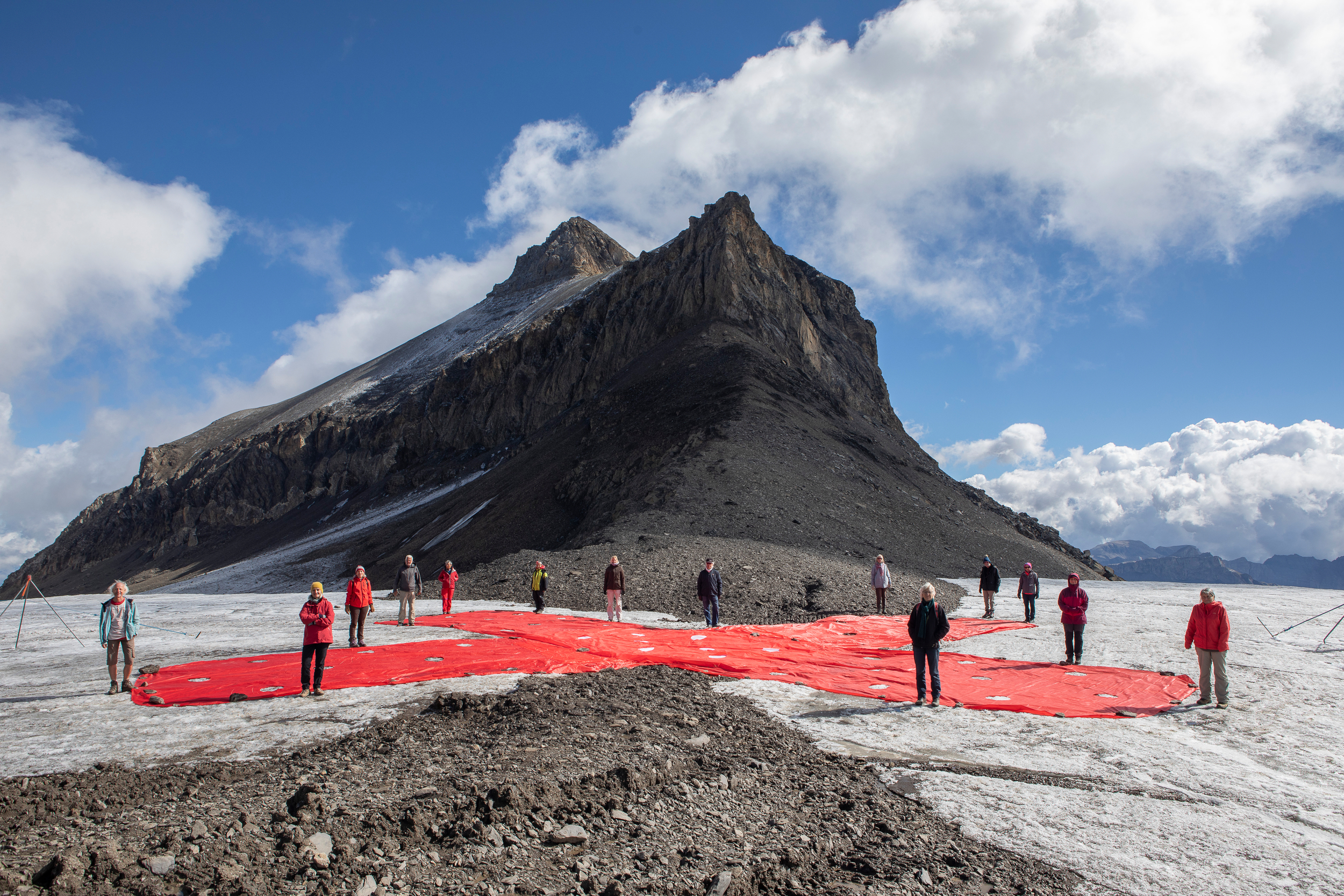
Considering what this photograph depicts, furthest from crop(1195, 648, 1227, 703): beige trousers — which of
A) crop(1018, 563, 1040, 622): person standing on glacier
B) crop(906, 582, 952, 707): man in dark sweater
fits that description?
crop(1018, 563, 1040, 622): person standing on glacier

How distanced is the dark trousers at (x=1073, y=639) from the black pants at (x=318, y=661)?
34.9ft

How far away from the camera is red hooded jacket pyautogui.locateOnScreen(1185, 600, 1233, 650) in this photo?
8328 mm

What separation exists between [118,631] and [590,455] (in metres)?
35.3

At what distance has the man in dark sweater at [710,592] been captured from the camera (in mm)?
15227

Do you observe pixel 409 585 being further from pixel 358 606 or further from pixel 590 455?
pixel 590 455

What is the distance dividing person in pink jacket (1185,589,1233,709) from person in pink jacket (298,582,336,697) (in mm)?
10360

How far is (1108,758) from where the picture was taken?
6.30m

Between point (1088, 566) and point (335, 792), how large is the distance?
5102 centimetres

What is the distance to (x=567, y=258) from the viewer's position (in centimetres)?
13075

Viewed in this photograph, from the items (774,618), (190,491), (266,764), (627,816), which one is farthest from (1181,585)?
(190,491)

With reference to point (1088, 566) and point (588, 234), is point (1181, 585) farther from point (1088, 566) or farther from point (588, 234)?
point (588, 234)

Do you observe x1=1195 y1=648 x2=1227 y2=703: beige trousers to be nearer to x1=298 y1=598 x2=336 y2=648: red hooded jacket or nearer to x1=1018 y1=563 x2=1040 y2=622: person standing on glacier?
x1=1018 y1=563 x2=1040 y2=622: person standing on glacier

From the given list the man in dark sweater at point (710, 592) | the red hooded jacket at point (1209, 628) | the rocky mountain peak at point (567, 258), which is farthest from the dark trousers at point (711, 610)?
the rocky mountain peak at point (567, 258)

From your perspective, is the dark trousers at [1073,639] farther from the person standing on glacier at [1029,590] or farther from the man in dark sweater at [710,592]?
the man in dark sweater at [710,592]
